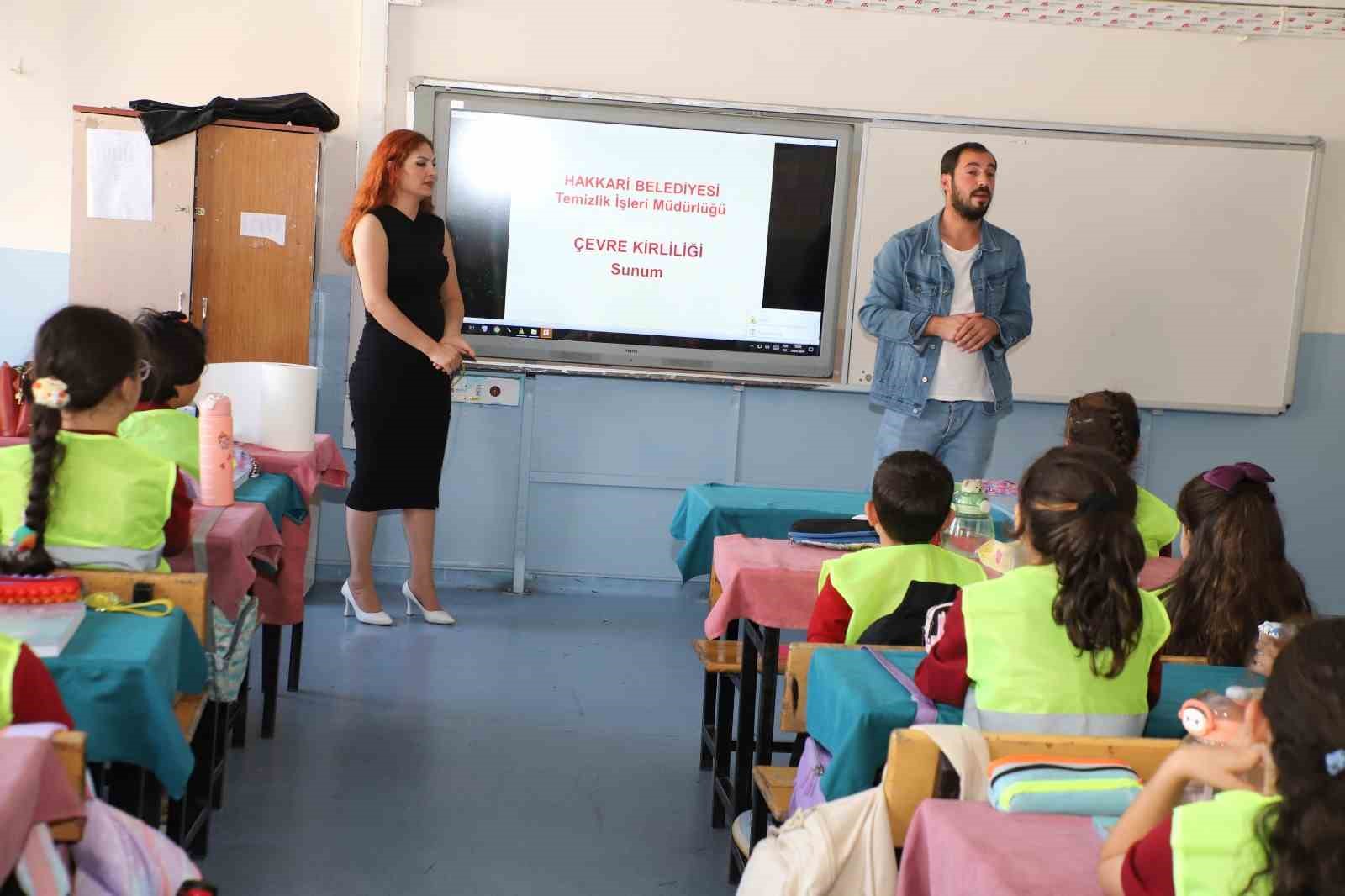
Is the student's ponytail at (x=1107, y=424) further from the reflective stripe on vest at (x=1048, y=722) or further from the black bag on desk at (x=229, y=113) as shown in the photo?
the black bag on desk at (x=229, y=113)

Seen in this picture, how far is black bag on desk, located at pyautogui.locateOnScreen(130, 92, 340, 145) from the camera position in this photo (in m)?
4.73

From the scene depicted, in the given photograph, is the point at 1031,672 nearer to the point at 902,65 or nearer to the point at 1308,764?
the point at 1308,764

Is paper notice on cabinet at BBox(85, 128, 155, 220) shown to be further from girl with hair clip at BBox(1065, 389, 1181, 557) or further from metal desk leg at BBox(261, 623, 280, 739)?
girl with hair clip at BBox(1065, 389, 1181, 557)

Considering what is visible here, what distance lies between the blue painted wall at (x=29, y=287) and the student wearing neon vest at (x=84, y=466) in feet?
10.3

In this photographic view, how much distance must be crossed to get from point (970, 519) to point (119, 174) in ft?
10.9

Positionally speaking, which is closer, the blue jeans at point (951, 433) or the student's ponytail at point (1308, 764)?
the student's ponytail at point (1308, 764)

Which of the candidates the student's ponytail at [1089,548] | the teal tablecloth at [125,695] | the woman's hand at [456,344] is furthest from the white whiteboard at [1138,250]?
the teal tablecloth at [125,695]

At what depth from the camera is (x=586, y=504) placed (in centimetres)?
546

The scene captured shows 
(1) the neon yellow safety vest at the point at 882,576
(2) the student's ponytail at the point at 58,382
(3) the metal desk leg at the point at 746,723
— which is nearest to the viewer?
(2) the student's ponytail at the point at 58,382

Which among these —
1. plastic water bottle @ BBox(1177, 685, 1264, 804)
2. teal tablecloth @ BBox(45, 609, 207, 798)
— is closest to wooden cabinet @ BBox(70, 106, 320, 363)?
teal tablecloth @ BBox(45, 609, 207, 798)

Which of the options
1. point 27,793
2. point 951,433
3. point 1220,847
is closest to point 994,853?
point 1220,847

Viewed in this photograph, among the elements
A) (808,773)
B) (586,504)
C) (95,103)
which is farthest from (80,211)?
(808,773)

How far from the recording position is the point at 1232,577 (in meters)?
2.52

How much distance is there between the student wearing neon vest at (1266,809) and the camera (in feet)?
3.57
